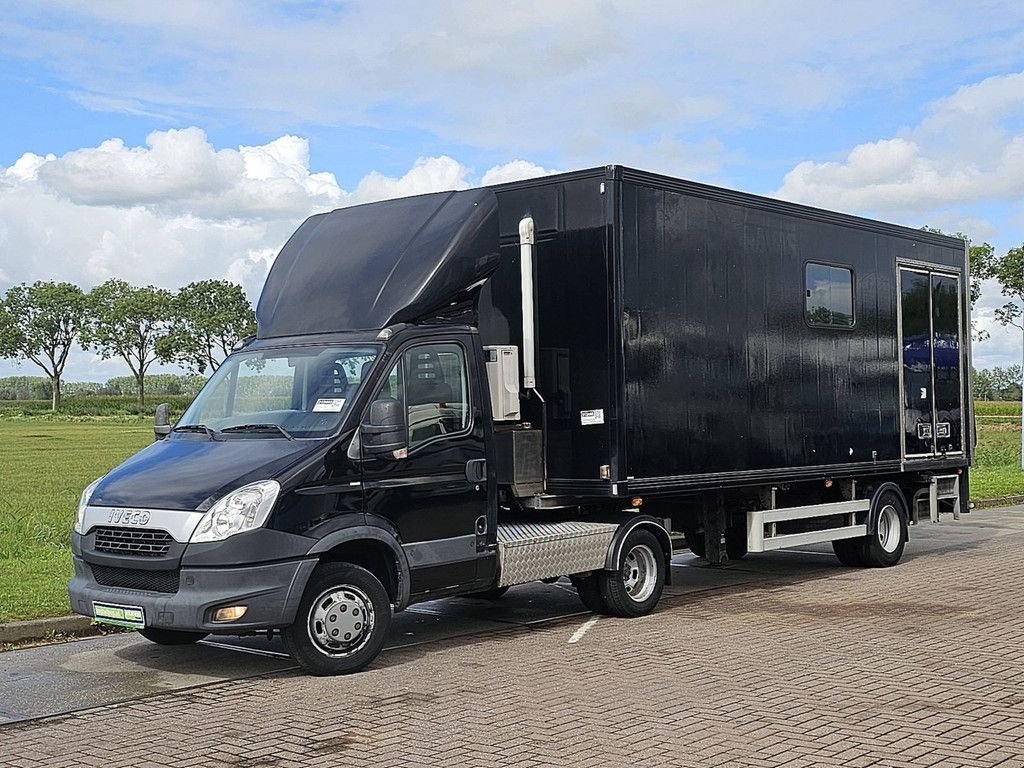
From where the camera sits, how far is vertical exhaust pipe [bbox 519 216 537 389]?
1116 centimetres

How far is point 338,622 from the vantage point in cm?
912

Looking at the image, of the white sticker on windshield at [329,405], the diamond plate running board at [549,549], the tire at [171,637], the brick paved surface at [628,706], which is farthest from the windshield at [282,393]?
the diamond plate running board at [549,549]

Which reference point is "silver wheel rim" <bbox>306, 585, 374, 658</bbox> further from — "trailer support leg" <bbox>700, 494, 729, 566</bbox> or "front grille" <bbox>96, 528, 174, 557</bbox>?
"trailer support leg" <bbox>700, 494, 729, 566</bbox>

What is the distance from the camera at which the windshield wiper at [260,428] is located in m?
9.30

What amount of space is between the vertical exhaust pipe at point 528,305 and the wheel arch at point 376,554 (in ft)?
7.41

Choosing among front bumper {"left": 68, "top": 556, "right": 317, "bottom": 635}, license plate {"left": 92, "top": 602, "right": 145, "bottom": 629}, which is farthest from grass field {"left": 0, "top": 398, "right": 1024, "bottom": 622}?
front bumper {"left": 68, "top": 556, "right": 317, "bottom": 635}

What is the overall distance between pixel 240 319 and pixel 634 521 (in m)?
117

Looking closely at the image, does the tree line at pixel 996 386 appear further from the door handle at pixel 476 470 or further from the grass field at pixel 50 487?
the door handle at pixel 476 470

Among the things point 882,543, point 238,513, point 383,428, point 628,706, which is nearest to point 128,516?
point 238,513

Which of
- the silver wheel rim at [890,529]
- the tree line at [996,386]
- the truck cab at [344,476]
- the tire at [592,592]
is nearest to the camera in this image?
the truck cab at [344,476]

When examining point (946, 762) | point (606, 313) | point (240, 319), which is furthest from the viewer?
point (240, 319)

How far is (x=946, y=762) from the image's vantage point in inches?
259

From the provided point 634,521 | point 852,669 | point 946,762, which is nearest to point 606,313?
point 634,521

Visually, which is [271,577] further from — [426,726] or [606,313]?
[606,313]
